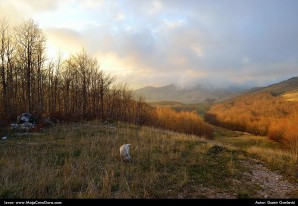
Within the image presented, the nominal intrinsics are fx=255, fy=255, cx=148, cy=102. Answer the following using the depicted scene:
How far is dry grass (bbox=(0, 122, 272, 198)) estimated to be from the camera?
687 cm

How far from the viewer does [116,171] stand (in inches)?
339

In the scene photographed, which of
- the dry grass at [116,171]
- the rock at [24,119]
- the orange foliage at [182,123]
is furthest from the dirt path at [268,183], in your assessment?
the orange foliage at [182,123]

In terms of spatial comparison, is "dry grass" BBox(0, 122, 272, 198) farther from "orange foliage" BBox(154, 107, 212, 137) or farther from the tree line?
"orange foliage" BBox(154, 107, 212, 137)

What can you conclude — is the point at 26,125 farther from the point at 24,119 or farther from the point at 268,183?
the point at 268,183

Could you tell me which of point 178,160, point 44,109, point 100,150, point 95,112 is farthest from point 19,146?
point 95,112

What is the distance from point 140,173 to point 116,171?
2.67 ft

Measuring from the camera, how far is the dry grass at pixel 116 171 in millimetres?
6867

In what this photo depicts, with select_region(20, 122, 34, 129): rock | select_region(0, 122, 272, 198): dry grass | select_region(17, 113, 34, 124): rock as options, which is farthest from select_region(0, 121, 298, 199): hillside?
select_region(17, 113, 34, 124): rock

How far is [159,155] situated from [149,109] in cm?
Result: 3454

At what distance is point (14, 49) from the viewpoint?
2700 cm

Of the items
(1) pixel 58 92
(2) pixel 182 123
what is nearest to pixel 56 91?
(1) pixel 58 92

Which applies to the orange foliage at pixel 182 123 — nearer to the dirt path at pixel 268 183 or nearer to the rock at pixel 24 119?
the rock at pixel 24 119

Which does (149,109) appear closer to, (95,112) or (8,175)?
(95,112)

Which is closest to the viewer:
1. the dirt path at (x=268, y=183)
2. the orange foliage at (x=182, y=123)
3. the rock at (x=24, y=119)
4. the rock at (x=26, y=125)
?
the dirt path at (x=268, y=183)
